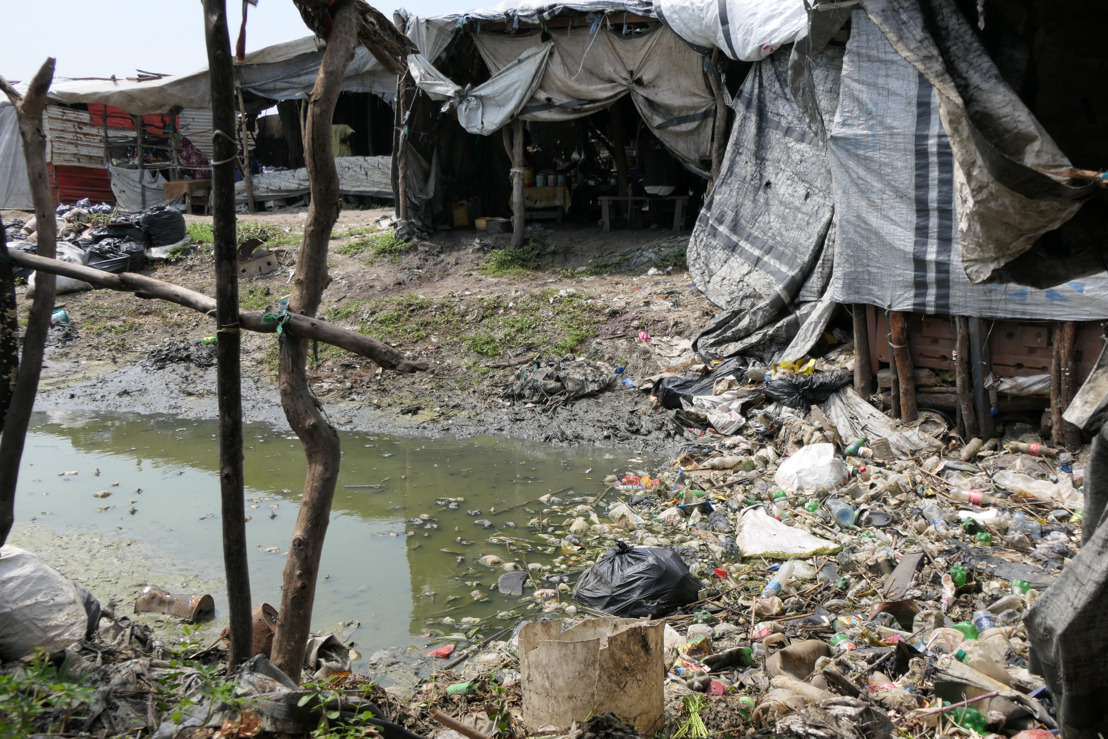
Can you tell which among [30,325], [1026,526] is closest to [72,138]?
[30,325]

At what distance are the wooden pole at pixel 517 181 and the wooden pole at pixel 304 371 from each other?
26.0ft

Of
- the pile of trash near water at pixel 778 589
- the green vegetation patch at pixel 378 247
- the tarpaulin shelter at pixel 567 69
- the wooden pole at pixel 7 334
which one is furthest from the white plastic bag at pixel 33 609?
the green vegetation patch at pixel 378 247

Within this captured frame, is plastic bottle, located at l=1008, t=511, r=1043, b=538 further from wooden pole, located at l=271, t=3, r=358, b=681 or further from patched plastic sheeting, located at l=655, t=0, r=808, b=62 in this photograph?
patched plastic sheeting, located at l=655, t=0, r=808, b=62

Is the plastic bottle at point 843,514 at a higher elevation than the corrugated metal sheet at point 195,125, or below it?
below

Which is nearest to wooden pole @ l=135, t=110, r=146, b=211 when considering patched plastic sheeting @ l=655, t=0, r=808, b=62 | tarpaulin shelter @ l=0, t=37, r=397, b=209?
tarpaulin shelter @ l=0, t=37, r=397, b=209

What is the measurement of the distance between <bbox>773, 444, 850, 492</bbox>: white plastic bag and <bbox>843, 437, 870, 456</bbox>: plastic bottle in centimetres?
28

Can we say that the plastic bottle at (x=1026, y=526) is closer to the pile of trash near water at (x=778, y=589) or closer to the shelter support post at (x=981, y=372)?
the pile of trash near water at (x=778, y=589)

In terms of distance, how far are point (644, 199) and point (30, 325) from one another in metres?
9.15

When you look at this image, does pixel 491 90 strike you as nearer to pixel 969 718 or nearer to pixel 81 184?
pixel 969 718

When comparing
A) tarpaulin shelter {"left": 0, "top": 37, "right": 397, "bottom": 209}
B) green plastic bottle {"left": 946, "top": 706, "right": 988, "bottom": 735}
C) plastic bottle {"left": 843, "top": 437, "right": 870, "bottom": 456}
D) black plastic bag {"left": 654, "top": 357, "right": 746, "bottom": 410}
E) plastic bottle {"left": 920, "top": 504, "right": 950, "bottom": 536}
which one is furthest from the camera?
tarpaulin shelter {"left": 0, "top": 37, "right": 397, "bottom": 209}

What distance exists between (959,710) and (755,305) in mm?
5041

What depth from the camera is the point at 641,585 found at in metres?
3.96

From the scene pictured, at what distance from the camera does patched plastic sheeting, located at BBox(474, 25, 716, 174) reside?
30.1 feet

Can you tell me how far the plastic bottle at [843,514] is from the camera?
15.7 ft
